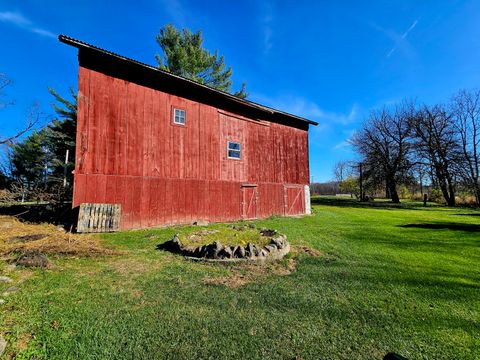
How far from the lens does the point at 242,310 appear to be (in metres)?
3.69

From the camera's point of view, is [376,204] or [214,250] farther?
[376,204]

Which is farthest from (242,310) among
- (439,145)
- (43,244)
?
(439,145)

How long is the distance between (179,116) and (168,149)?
6.13 feet

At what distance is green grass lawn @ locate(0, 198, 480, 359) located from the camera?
2816 millimetres

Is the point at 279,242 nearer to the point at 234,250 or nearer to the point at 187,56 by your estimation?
the point at 234,250

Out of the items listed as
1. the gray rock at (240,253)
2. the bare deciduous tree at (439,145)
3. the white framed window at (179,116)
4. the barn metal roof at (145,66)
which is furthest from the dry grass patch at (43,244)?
the bare deciduous tree at (439,145)

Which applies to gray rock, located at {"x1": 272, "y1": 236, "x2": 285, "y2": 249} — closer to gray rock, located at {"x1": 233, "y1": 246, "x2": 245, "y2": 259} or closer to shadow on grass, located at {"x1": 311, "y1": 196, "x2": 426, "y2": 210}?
gray rock, located at {"x1": 233, "y1": 246, "x2": 245, "y2": 259}

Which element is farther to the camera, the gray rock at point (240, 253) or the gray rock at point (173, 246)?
the gray rock at point (173, 246)

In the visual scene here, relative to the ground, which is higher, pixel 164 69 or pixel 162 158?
pixel 164 69

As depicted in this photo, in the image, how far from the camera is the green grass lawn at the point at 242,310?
2816 mm

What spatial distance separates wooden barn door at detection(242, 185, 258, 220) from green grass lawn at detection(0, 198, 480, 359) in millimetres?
7592

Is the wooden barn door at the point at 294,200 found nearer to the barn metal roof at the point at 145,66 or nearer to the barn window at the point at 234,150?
the barn window at the point at 234,150

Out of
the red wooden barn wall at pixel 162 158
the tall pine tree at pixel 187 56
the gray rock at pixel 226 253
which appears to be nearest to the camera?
the gray rock at pixel 226 253

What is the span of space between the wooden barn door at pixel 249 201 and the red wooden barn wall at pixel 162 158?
0.28 metres
